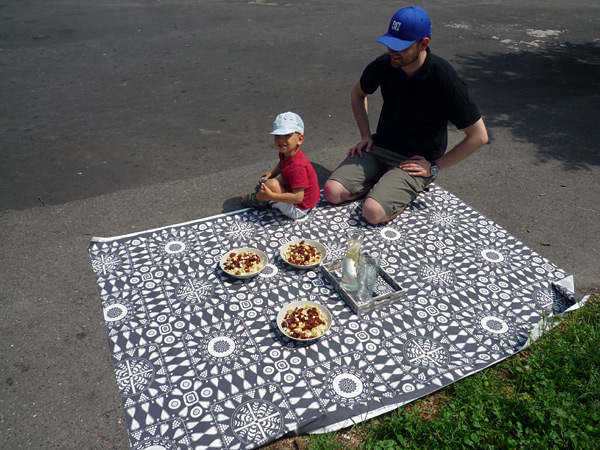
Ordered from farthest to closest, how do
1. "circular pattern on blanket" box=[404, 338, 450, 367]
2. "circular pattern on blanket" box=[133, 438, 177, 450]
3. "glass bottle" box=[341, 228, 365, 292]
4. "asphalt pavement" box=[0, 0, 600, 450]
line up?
"glass bottle" box=[341, 228, 365, 292], "asphalt pavement" box=[0, 0, 600, 450], "circular pattern on blanket" box=[404, 338, 450, 367], "circular pattern on blanket" box=[133, 438, 177, 450]

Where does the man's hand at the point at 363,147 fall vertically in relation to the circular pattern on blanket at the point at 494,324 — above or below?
above

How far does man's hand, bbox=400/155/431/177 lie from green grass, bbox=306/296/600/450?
73.2 inches

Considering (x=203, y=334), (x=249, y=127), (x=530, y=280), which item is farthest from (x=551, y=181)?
(x=203, y=334)

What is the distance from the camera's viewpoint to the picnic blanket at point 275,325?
8.93 ft

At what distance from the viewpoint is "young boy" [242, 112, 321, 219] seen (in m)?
3.93

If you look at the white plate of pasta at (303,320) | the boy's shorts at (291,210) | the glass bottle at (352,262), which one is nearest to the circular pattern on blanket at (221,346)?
the white plate of pasta at (303,320)

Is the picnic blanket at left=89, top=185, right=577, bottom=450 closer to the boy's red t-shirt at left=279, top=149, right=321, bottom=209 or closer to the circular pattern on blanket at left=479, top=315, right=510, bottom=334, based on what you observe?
the circular pattern on blanket at left=479, top=315, right=510, bottom=334

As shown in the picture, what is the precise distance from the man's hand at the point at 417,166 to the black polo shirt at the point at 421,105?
0.33ft

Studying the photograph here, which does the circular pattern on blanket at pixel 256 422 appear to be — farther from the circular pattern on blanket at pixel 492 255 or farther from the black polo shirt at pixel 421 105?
the black polo shirt at pixel 421 105

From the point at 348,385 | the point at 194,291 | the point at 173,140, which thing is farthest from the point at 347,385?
the point at 173,140

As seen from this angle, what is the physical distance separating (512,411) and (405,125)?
8.78 feet

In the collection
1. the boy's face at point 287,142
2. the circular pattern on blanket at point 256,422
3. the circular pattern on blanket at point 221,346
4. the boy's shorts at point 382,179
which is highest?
the boy's face at point 287,142

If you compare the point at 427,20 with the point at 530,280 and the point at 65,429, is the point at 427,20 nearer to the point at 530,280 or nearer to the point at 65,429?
the point at 530,280

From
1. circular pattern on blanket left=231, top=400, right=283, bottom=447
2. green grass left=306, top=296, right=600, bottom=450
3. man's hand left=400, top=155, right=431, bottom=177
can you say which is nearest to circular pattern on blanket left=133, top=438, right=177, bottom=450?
circular pattern on blanket left=231, top=400, right=283, bottom=447
